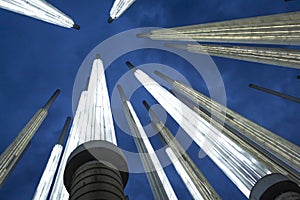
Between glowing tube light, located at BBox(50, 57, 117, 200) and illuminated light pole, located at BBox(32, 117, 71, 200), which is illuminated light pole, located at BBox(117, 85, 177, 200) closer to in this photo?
glowing tube light, located at BBox(50, 57, 117, 200)

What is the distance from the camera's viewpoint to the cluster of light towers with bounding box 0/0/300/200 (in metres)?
13.6

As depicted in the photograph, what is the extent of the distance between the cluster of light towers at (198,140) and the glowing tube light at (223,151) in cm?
6

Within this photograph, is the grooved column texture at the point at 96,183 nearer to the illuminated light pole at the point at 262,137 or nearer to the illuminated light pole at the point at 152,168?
the illuminated light pole at the point at 152,168

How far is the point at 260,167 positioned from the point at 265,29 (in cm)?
889

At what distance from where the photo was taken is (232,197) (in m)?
A: 60.0

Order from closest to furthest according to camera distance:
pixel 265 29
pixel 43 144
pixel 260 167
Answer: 1. pixel 260 167
2. pixel 265 29
3. pixel 43 144

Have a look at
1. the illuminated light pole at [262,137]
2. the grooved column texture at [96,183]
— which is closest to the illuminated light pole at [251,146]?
the illuminated light pole at [262,137]

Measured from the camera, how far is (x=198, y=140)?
28141mm

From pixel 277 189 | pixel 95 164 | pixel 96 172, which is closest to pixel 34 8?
pixel 95 164

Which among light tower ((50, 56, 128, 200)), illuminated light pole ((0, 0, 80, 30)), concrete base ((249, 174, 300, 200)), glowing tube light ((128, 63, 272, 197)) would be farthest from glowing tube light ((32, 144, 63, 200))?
concrete base ((249, 174, 300, 200))

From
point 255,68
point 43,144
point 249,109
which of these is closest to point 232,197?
point 249,109

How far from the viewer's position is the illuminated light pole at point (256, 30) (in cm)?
1959

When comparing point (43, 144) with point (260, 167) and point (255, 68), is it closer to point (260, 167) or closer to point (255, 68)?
point (255, 68)

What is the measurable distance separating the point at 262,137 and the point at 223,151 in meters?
3.20
